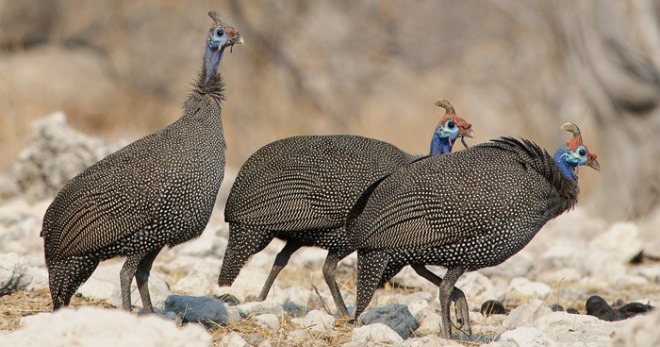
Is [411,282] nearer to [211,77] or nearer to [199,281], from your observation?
[199,281]

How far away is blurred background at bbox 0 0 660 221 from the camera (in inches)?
448

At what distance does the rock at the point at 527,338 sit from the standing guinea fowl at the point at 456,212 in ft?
2.05

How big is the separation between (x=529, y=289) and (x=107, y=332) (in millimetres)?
4076

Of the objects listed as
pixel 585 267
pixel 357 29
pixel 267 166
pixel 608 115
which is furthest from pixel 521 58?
pixel 267 166

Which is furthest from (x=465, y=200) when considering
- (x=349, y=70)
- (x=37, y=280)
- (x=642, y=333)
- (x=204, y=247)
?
(x=349, y=70)

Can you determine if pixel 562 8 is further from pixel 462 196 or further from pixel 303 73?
pixel 462 196

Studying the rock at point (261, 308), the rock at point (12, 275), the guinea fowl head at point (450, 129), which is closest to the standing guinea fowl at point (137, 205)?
the rock at point (12, 275)

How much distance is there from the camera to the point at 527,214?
5.24 meters

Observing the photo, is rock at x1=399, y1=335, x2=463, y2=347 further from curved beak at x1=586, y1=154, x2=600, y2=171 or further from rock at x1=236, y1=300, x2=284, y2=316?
curved beak at x1=586, y1=154, x2=600, y2=171

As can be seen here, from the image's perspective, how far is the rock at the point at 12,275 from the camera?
5574mm

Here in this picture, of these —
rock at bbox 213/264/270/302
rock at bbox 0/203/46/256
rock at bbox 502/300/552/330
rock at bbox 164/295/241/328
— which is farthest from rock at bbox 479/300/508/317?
rock at bbox 0/203/46/256

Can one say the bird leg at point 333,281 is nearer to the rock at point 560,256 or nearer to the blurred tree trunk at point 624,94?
the rock at point 560,256

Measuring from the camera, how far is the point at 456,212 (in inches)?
204

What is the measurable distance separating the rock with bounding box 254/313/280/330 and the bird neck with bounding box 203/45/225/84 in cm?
115
